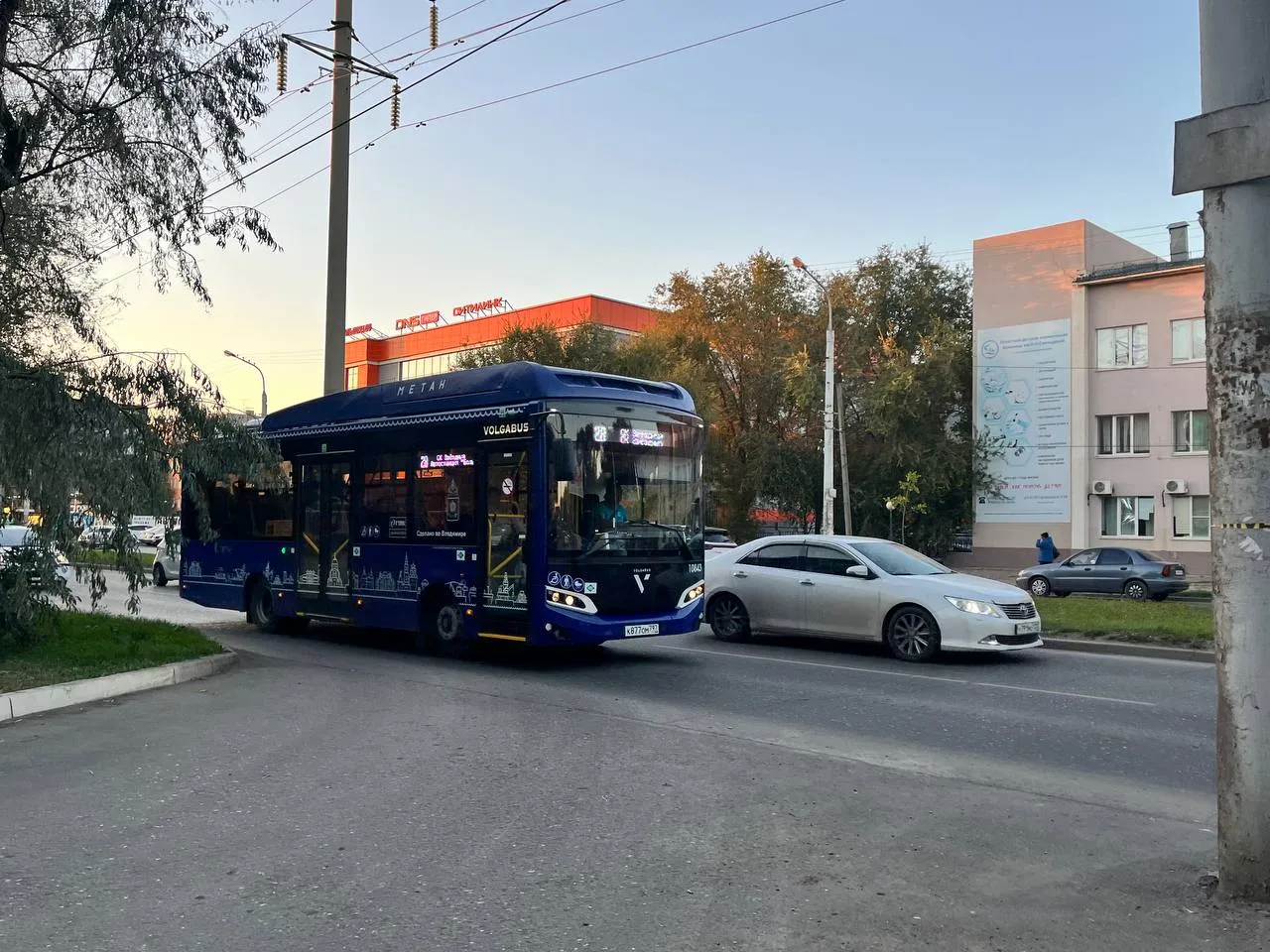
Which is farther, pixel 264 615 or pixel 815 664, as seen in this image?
pixel 264 615

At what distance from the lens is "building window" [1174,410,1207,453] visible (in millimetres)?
36906

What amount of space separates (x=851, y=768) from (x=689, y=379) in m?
37.4

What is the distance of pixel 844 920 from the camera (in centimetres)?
456

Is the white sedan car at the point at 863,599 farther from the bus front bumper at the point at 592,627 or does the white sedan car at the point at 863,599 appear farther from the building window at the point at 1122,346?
the building window at the point at 1122,346

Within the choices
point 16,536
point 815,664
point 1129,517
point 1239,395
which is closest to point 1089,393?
point 1129,517

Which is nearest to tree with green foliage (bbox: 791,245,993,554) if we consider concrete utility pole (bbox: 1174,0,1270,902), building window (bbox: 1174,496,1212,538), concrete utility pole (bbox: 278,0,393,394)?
building window (bbox: 1174,496,1212,538)

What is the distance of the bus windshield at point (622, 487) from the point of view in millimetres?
11781

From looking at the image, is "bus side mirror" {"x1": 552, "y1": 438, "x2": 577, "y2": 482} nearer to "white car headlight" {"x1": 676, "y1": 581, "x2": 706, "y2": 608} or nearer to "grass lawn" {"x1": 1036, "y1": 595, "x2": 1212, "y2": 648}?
"white car headlight" {"x1": 676, "y1": 581, "x2": 706, "y2": 608}

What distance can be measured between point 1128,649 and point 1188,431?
26.2 m

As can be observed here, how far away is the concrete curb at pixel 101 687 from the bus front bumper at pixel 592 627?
3.53 m

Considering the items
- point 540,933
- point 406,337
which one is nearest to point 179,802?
point 540,933

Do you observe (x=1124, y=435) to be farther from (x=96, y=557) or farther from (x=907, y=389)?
(x=96, y=557)

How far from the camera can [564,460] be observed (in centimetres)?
1177

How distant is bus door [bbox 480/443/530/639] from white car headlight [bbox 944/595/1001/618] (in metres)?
5.02
